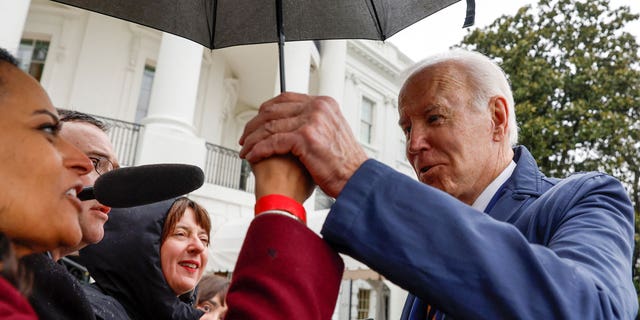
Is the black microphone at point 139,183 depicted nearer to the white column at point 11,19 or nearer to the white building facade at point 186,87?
the white building facade at point 186,87

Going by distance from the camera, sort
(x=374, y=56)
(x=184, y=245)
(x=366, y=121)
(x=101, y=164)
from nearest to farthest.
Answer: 1. (x=101, y=164)
2. (x=184, y=245)
3. (x=366, y=121)
4. (x=374, y=56)

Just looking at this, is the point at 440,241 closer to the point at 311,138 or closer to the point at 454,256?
the point at 454,256

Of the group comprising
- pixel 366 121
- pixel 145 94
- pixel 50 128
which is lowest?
pixel 50 128

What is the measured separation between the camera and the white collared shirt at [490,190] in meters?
1.74

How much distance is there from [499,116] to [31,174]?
151 cm

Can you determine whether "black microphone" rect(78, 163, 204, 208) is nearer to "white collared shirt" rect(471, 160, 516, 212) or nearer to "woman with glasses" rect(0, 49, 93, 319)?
"woman with glasses" rect(0, 49, 93, 319)

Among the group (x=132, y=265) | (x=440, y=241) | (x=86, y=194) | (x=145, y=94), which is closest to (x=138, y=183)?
(x=86, y=194)

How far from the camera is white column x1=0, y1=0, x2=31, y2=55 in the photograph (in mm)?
8664

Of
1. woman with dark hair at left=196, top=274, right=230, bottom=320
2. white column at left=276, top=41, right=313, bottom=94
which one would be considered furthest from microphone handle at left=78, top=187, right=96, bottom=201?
white column at left=276, top=41, right=313, bottom=94

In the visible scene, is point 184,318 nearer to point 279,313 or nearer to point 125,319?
point 125,319

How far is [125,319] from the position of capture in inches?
87.5

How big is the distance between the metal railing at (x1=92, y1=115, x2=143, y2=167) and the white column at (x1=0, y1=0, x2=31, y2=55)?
3.39 m

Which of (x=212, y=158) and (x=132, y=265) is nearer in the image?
(x=132, y=265)

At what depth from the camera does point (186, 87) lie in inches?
449
